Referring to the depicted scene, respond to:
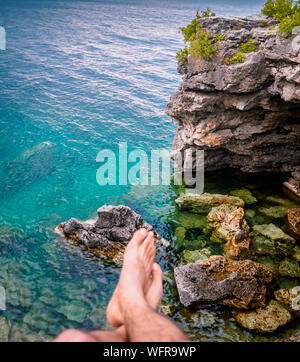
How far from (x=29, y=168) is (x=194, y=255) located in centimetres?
1138

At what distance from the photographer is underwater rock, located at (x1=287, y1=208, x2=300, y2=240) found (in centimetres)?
1050

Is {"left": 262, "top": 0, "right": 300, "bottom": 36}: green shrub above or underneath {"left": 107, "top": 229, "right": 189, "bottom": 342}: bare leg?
above

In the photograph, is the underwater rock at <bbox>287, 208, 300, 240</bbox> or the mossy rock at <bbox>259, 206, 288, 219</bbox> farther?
the mossy rock at <bbox>259, 206, 288, 219</bbox>

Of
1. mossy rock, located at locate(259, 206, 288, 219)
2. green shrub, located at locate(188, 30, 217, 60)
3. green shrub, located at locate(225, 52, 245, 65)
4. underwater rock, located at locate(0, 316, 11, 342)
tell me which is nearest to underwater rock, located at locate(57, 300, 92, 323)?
underwater rock, located at locate(0, 316, 11, 342)

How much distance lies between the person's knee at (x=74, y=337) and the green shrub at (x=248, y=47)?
10.4 meters

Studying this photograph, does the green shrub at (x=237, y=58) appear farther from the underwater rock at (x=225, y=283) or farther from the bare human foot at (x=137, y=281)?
the bare human foot at (x=137, y=281)

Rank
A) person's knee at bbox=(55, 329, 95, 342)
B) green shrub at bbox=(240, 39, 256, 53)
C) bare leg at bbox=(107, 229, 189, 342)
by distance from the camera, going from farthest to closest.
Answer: green shrub at bbox=(240, 39, 256, 53)
bare leg at bbox=(107, 229, 189, 342)
person's knee at bbox=(55, 329, 95, 342)

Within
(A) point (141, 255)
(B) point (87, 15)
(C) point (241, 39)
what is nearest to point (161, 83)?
(C) point (241, 39)

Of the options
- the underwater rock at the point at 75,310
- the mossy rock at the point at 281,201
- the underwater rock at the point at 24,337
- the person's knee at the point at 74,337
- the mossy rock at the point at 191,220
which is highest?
the person's knee at the point at 74,337

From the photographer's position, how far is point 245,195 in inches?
501

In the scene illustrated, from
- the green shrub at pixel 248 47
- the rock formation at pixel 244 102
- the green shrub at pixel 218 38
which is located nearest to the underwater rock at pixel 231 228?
the rock formation at pixel 244 102

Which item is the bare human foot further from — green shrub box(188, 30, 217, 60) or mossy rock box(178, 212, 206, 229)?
green shrub box(188, 30, 217, 60)

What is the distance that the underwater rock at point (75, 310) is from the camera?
796cm

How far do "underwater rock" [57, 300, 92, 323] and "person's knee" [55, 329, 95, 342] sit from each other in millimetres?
5828
